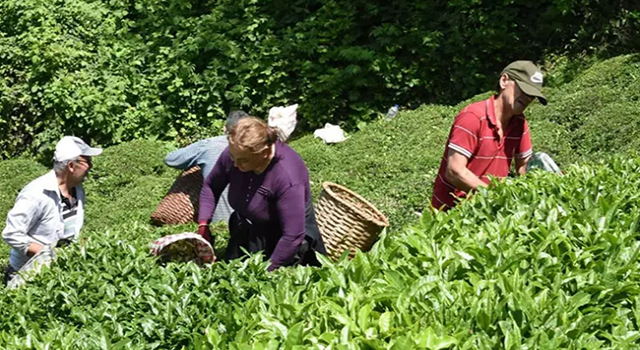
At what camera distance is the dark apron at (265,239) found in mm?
5246

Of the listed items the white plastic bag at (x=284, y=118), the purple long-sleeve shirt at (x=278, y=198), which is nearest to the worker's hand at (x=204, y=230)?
the purple long-sleeve shirt at (x=278, y=198)

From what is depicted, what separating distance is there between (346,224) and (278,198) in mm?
1664

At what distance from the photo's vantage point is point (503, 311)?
3.13m

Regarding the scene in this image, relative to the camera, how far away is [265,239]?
5.26 m

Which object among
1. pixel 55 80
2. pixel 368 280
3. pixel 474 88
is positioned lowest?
pixel 474 88

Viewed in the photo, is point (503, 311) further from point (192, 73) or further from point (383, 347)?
point (192, 73)

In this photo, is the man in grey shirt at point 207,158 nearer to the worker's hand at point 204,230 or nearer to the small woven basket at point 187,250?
the worker's hand at point 204,230

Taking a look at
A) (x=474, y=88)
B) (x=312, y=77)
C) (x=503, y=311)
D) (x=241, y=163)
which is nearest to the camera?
(x=503, y=311)

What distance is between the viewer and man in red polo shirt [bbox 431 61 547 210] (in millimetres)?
5004

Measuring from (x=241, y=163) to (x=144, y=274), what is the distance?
2.76ft

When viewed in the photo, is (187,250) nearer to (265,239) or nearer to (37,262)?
(265,239)

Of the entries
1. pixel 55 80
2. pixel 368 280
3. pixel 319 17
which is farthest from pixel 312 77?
pixel 368 280

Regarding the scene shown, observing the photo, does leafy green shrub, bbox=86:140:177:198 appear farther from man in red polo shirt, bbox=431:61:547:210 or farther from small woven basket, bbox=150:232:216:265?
man in red polo shirt, bbox=431:61:547:210

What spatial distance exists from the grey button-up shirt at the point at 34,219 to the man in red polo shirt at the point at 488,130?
8.05ft
